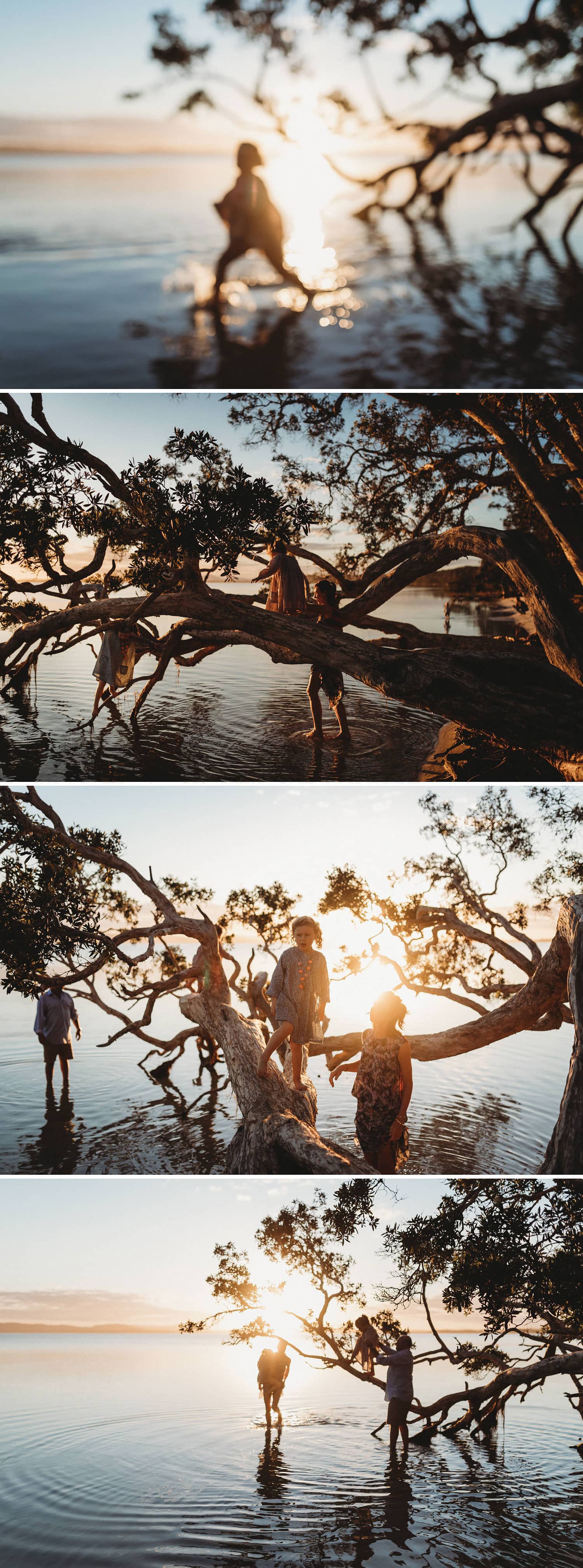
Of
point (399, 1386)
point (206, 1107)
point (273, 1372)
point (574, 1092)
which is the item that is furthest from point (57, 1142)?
point (574, 1092)

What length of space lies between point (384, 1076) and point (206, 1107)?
1117mm

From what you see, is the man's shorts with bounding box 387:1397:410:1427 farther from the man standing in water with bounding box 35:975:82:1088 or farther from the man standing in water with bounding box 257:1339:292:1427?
the man standing in water with bounding box 35:975:82:1088

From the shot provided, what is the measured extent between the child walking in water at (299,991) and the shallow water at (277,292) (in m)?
2.21

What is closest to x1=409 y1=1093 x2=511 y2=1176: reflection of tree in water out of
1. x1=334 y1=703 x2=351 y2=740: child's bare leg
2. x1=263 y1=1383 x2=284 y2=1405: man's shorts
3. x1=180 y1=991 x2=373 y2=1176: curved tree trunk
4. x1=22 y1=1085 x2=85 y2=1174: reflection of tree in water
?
x1=180 y1=991 x2=373 y2=1176: curved tree trunk

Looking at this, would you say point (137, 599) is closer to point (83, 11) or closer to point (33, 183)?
point (33, 183)

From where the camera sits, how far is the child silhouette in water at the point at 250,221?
129 inches

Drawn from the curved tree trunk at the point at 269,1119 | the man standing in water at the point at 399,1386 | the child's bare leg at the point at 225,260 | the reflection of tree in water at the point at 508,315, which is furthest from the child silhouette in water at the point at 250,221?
the man standing in water at the point at 399,1386

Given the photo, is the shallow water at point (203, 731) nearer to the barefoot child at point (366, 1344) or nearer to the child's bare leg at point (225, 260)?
the child's bare leg at point (225, 260)

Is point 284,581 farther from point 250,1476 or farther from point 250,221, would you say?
point 250,1476

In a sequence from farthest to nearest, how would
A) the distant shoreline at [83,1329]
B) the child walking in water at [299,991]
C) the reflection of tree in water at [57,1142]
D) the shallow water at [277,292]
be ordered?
the distant shoreline at [83,1329] < the reflection of tree in water at [57,1142] < the shallow water at [277,292] < the child walking in water at [299,991]

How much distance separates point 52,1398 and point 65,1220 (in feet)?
3.98

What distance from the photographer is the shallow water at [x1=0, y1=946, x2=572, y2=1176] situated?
3.63 metres

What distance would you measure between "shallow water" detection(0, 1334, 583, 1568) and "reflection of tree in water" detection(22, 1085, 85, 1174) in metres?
0.85

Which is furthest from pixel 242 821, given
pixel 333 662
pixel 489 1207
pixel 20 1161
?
pixel 489 1207
